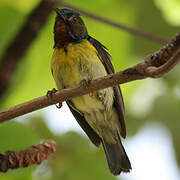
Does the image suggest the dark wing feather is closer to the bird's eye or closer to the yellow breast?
the yellow breast

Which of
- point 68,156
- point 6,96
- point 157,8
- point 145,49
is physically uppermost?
point 157,8

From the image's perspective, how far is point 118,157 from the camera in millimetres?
4031

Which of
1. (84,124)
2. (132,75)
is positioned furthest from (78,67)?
(132,75)

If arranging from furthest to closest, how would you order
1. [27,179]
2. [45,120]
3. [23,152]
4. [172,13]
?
[45,120]
[172,13]
[27,179]
[23,152]

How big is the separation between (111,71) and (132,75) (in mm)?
1718

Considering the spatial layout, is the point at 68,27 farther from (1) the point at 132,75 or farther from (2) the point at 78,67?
(1) the point at 132,75

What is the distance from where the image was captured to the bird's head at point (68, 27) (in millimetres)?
3758

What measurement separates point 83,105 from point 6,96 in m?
0.77

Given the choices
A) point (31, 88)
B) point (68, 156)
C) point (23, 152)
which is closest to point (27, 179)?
point (23, 152)

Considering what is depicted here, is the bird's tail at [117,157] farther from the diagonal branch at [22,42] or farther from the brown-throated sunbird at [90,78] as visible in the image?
the diagonal branch at [22,42]

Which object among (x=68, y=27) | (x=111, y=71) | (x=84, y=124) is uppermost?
(x=68, y=27)

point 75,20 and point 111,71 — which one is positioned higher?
point 75,20

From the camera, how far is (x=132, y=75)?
201 centimetres

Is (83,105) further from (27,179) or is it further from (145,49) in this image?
(27,179)
